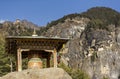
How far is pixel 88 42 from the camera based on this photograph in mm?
94812

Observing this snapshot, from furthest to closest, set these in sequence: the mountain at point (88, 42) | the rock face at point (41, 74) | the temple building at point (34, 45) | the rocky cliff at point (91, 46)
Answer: the rocky cliff at point (91, 46) < the mountain at point (88, 42) < the temple building at point (34, 45) < the rock face at point (41, 74)

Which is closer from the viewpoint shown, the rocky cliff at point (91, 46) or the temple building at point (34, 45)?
the temple building at point (34, 45)

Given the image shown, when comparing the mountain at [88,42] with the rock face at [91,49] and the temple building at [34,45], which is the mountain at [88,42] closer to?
the rock face at [91,49]

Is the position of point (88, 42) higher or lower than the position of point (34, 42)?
lower

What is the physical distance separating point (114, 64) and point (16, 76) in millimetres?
73930

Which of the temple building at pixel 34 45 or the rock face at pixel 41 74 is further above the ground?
the temple building at pixel 34 45

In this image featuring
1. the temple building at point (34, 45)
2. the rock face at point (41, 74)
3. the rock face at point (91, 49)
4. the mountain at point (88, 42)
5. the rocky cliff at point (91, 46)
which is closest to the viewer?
the rock face at point (41, 74)

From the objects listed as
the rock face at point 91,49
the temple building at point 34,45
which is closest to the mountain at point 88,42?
the rock face at point 91,49

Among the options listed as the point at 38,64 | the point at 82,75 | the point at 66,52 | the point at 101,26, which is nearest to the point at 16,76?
the point at 38,64

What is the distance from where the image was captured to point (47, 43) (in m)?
21.2

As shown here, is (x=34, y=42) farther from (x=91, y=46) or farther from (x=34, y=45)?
(x=91, y=46)

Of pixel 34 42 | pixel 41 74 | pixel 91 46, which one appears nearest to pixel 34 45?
pixel 34 42

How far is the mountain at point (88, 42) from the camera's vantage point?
281 ft

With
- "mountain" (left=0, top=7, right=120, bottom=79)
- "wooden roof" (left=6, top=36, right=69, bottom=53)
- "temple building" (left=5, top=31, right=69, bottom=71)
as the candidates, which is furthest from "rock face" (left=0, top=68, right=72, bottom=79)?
"mountain" (left=0, top=7, right=120, bottom=79)
